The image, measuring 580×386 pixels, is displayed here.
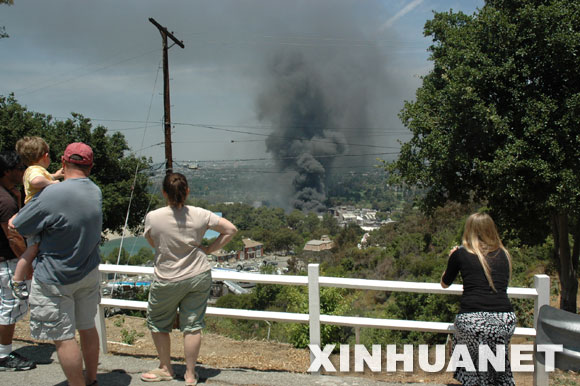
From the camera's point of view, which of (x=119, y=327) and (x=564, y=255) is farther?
(x=564, y=255)

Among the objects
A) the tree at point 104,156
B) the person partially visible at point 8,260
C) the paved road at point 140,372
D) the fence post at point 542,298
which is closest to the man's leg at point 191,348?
the paved road at point 140,372

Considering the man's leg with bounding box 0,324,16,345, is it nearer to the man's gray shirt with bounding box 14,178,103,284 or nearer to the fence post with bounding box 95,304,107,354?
the fence post with bounding box 95,304,107,354

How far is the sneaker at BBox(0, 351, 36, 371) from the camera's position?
3443 millimetres

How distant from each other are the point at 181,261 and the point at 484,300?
1970 mm

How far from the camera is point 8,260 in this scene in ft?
11.1

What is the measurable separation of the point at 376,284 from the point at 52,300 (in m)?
2.28

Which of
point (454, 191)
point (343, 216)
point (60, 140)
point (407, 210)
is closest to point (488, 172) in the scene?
point (454, 191)

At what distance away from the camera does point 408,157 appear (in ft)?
38.4

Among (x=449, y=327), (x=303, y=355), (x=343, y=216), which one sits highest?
(x=449, y=327)

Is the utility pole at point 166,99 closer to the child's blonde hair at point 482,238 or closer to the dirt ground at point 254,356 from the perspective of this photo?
the dirt ground at point 254,356

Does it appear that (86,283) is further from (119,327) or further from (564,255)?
(564,255)

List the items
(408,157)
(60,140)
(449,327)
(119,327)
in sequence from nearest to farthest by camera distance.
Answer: (449,327) → (119,327) → (408,157) → (60,140)

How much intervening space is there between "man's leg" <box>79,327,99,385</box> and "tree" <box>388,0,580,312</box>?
7.77 metres

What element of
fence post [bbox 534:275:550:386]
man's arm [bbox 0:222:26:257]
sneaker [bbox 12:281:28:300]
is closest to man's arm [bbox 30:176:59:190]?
man's arm [bbox 0:222:26:257]
